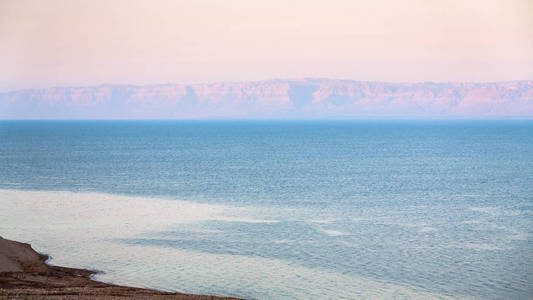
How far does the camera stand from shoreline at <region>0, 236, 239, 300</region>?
923 inches

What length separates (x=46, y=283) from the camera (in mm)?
26609

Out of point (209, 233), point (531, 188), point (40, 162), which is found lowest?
point (209, 233)

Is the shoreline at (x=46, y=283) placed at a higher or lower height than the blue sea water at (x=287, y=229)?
lower

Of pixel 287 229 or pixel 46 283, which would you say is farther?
pixel 287 229

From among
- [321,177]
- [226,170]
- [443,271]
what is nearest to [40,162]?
[226,170]

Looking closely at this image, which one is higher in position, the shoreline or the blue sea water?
the blue sea water

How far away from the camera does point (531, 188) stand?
2490 inches

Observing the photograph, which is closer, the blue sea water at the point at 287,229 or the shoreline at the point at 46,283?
the shoreline at the point at 46,283

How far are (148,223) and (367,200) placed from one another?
2114 centimetres

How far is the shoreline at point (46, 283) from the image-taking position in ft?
Answer: 76.9

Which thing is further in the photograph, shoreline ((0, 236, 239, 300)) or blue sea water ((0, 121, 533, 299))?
blue sea water ((0, 121, 533, 299))

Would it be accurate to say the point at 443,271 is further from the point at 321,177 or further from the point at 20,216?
the point at 321,177

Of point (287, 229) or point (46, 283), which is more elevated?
point (287, 229)

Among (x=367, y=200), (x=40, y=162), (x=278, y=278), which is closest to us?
(x=278, y=278)
